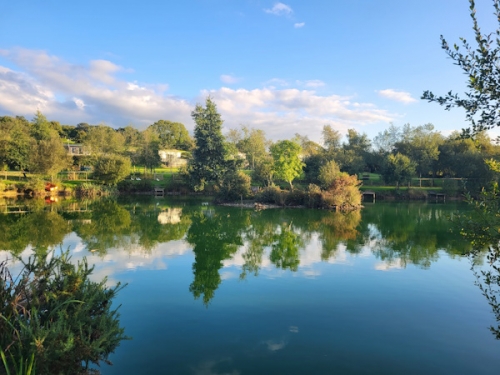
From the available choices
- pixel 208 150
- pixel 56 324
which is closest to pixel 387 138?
pixel 208 150

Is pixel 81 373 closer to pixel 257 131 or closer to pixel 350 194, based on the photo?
pixel 350 194

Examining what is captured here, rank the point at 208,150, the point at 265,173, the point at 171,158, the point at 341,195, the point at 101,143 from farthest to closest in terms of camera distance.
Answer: the point at 171,158
the point at 101,143
the point at 208,150
the point at 265,173
the point at 341,195

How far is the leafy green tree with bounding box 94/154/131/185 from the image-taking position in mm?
49594

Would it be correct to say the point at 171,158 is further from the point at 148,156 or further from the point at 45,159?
the point at 45,159

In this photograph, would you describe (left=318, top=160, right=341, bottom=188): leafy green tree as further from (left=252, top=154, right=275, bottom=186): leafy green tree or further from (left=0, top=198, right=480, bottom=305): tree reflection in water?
(left=0, top=198, right=480, bottom=305): tree reflection in water

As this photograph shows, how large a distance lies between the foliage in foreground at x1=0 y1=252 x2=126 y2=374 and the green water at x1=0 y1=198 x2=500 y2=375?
1.22m

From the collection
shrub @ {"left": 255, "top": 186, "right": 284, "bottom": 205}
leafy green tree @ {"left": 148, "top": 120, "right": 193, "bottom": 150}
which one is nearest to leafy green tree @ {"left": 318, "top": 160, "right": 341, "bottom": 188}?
shrub @ {"left": 255, "top": 186, "right": 284, "bottom": 205}

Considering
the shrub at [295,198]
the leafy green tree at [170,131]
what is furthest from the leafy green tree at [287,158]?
the leafy green tree at [170,131]

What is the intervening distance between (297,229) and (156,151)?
4437cm

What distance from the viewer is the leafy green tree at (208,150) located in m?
48.8

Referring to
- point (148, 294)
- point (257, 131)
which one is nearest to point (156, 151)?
point (257, 131)

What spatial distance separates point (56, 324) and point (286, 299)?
6491 millimetres

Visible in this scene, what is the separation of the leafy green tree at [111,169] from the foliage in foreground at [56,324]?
Result: 4586 centimetres

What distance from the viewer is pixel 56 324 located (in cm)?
498
